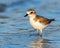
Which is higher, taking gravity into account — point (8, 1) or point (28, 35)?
point (8, 1)

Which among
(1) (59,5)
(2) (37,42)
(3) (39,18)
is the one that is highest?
(1) (59,5)

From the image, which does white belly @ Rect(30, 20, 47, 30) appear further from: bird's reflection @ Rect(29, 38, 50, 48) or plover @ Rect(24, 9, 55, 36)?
bird's reflection @ Rect(29, 38, 50, 48)

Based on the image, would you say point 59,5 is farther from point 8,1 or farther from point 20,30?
point 20,30

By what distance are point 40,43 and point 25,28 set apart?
1.78 meters

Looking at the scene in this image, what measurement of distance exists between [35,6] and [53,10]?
1.16 meters

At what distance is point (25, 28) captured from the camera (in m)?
11.9

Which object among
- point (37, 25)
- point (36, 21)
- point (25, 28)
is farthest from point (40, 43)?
point (25, 28)

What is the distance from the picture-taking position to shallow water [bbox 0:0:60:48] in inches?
395

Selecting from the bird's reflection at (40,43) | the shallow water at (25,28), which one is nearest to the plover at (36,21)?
the shallow water at (25,28)

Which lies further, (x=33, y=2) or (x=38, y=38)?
(x=33, y=2)

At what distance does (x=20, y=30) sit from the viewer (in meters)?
11.6

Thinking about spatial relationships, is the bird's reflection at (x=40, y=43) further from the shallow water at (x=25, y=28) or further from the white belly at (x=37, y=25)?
the white belly at (x=37, y=25)

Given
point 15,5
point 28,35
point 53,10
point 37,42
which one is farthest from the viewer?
point 15,5

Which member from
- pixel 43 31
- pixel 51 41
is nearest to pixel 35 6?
pixel 43 31
